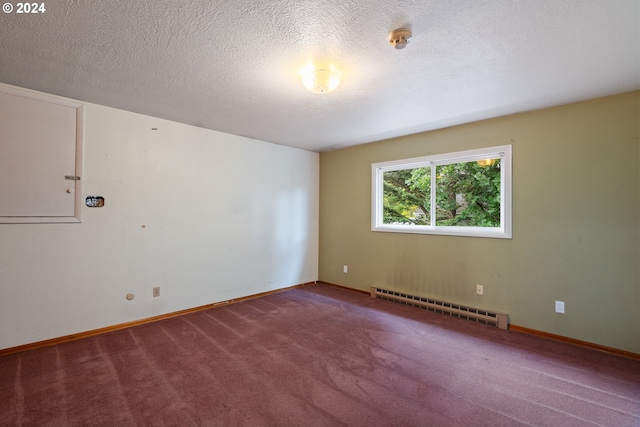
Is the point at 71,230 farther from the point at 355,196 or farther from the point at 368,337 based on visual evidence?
the point at 355,196

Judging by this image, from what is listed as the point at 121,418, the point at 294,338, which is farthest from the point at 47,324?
the point at 294,338

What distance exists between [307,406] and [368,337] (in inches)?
46.8

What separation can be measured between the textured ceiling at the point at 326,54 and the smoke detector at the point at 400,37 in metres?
0.05

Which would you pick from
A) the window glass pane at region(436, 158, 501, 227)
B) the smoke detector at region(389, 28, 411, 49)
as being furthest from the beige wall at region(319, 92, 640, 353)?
the smoke detector at region(389, 28, 411, 49)

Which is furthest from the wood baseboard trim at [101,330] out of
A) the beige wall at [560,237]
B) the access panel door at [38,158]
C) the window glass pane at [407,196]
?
the beige wall at [560,237]

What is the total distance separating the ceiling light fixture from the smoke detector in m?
0.51

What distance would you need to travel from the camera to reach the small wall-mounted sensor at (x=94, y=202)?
289cm

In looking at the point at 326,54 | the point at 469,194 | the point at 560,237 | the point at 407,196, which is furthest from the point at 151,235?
the point at 560,237

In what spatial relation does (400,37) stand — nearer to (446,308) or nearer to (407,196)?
(407,196)

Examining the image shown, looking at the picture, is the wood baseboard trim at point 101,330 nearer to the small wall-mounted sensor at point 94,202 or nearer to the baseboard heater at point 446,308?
the small wall-mounted sensor at point 94,202

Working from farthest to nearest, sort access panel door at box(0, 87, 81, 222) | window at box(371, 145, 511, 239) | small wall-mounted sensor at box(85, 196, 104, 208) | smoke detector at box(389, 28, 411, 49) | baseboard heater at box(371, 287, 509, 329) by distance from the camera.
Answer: window at box(371, 145, 511, 239)
baseboard heater at box(371, 287, 509, 329)
small wall-mounted sensor at box(85, 196, 104, 208)
access panel door at box(0, 87, 81, 222)
smoke detector at box(389, 28, 411, 49)

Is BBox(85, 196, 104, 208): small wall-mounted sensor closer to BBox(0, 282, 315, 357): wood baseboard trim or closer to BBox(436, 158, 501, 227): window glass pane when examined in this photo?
BBox(0, 282, 315, 357): wood baseboard trim

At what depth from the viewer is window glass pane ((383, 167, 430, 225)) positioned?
3.95m

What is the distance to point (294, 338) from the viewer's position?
2.83 meters
